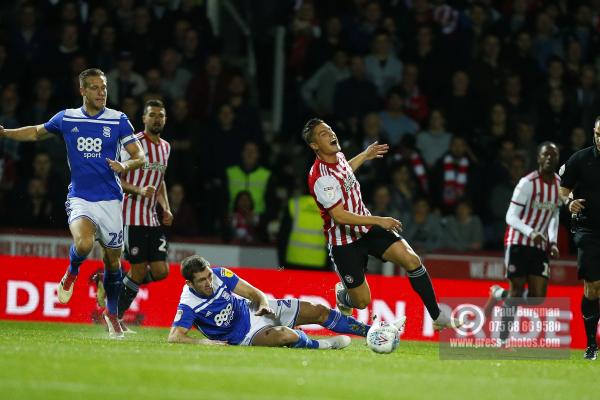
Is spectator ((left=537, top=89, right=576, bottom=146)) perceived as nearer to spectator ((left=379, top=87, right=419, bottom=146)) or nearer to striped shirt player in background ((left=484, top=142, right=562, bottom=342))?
spectator ((left=379, top=87, right=419, bottom=146))

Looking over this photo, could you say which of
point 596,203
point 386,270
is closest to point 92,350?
point 596,203

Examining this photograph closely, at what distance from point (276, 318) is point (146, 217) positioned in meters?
2.35

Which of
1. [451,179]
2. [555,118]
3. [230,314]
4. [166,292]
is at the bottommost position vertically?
[166,292]

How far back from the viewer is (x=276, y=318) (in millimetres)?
11406

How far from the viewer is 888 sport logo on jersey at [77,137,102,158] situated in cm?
1139

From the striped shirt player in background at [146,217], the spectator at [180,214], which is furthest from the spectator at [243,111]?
the striped shirt player in background at [146,217]

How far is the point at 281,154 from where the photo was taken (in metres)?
18.2

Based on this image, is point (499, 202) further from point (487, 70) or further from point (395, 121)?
point (487, 70)

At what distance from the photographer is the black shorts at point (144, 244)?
42.9 feet

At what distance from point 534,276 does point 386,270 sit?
322 cm

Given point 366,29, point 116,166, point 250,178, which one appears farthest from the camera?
point 366,29

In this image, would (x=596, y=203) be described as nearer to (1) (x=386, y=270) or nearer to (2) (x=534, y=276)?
(2) (x=534, y=276)

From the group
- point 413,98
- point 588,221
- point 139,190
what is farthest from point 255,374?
point 413,98

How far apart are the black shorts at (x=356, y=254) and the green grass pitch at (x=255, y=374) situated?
66cm
